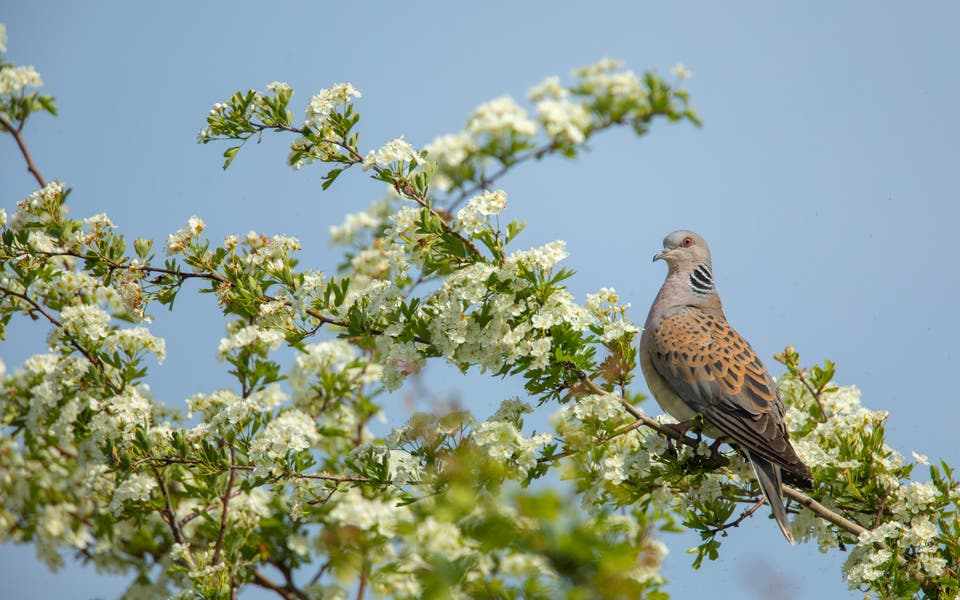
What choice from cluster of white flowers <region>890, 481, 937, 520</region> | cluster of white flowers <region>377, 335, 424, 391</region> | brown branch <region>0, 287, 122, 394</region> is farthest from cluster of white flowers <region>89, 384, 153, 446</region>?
cluster of white flowers <region>890, 481, 937, 520</region>

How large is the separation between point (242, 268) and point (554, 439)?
1.94 metres

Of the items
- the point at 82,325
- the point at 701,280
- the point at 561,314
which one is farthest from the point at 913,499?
the point at 82,325

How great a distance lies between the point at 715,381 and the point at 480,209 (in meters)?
1.88

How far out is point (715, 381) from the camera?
5.32 metres

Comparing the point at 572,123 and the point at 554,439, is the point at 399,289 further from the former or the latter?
the point at 572,123

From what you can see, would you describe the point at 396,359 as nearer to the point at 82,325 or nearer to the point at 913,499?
the point at 82,325

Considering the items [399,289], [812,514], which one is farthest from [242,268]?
[812,514]

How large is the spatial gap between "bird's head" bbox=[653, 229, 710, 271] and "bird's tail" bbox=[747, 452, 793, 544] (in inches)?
88.8

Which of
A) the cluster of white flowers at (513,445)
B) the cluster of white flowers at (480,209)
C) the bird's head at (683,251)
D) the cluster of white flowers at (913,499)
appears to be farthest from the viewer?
the bird's head at (683,251)

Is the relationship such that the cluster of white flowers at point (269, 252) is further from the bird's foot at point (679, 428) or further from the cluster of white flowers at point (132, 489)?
the bird's foot at point (679, 428)

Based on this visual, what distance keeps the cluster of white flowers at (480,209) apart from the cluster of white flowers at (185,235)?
1.51 metres

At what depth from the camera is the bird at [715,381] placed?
15.6ft

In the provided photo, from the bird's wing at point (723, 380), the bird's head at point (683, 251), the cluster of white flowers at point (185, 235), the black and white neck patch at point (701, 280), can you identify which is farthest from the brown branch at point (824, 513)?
the cluster of white flowers at point (185, 235)

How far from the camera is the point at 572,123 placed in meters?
6.89
